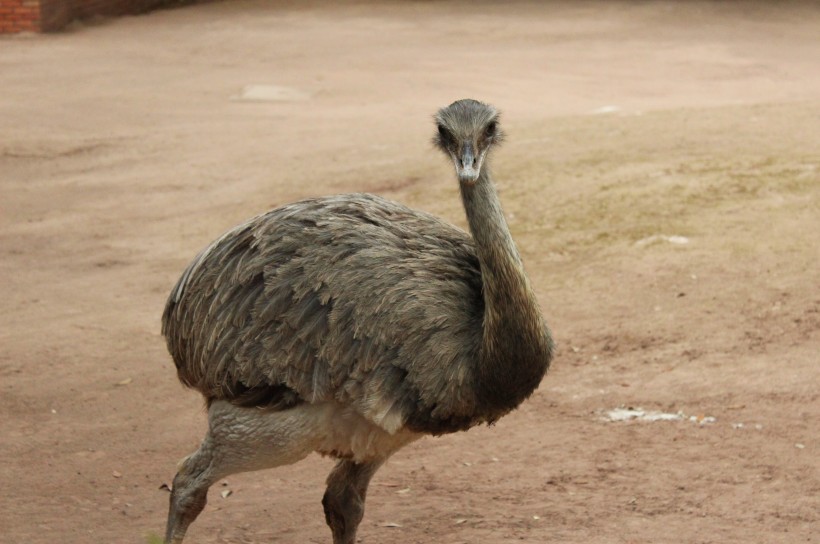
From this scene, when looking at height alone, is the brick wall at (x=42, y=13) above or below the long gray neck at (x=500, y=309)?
below

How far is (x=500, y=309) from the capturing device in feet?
12.7

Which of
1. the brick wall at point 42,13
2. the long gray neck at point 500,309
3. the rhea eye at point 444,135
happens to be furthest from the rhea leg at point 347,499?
the brick wall at point 42,13

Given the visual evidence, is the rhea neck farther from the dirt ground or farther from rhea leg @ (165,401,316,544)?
the dirt ground

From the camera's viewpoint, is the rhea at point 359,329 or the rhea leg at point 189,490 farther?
the rhea leg at point 189,490

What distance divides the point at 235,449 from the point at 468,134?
4.14 ft

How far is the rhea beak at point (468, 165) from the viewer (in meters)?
3.75

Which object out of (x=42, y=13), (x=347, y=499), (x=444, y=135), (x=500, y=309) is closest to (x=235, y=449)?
(x=347, y=499)

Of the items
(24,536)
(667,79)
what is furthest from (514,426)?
(667,79)

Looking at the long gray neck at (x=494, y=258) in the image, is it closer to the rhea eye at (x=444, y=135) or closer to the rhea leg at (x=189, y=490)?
the rhea eye at (x=444, y=135)

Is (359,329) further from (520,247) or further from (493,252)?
(520,247)

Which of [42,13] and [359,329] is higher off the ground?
[359,329]

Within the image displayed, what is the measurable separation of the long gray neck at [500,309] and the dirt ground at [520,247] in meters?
1.07

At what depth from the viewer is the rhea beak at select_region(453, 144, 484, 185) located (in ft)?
12.3

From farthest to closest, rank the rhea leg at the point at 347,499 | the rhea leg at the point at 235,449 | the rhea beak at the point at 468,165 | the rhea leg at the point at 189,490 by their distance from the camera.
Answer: the rhea leg at the point at 347,499 → the rhea leg at the point at 189,490 → the rhea leg at the point at 235,449 → the rhea beak at the point at 468,165
